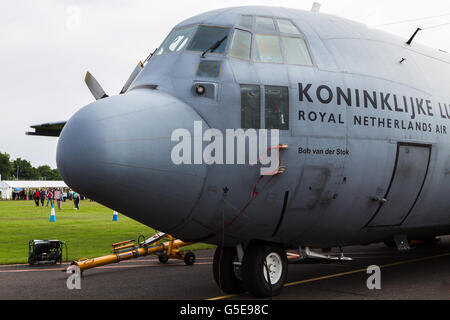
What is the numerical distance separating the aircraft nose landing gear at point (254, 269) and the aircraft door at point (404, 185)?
188 centimetres

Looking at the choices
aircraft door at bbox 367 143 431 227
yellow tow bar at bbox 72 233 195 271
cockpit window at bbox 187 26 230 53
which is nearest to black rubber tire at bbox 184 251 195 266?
yellow tow bar at bbox 72 233 195 271

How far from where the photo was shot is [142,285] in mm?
9828

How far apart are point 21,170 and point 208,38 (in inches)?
7168

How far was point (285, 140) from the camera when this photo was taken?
7480mm

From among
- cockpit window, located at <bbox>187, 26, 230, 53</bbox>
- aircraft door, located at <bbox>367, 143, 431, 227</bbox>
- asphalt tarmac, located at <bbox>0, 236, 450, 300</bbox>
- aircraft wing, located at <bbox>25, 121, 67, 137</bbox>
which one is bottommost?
asphalt tarmac, located at <bbox>0, 236, 450, 300</bbox>

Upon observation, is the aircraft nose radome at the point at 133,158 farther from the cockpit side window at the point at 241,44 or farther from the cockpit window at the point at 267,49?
the cockpit window at the point at 267,49

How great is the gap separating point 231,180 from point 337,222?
2216 millimetres

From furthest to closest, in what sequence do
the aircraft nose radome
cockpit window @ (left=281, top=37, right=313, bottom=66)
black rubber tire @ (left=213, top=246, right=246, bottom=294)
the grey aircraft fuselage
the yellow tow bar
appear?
the yellow tow bar, black rubber tire @ (left=213, top=246, right=246, bottom=294), cockpit window @ (left=281, top=37, right=313, bottom=66), the grey aircraft fuselage, the aircraft nose radome

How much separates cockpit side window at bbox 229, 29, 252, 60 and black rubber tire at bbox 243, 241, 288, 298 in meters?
3.02

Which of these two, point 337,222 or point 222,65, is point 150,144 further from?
point 337,222

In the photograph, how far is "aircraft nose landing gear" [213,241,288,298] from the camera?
7734 millimetres

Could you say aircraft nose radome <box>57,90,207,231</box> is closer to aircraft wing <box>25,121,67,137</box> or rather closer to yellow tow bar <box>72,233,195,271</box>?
yellow tow bar <box>72,233,195,271</box>

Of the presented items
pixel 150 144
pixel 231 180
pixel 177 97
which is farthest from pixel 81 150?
pixel 231 180

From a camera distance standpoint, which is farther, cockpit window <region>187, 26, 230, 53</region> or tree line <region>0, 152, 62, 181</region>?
tree line <region>0, 152, 62, 181</region>
